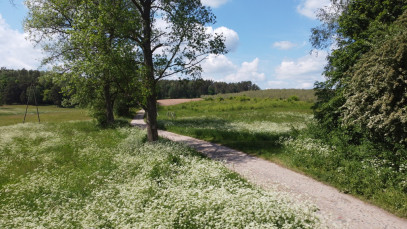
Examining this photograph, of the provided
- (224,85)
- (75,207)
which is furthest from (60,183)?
(224,85)

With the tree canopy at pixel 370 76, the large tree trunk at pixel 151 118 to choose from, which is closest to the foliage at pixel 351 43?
the tree canopy at pixel 370 76

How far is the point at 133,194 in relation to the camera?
805 cm

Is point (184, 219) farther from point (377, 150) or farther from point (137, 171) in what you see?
point (377, 150)

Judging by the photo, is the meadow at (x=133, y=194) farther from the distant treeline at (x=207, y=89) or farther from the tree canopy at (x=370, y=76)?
the distant treeline at (x=207, y=89)

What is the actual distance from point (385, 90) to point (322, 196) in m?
5.28

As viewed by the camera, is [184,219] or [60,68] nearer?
[184,219]

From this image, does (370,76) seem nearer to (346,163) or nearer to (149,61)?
(346,163)

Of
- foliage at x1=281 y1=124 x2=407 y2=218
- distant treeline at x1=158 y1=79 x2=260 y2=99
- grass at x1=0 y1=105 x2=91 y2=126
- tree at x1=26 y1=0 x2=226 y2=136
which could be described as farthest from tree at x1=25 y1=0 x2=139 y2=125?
distant treeline at x1=158 y1=79 x2=260 y2=99

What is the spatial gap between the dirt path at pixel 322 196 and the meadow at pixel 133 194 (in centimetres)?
96

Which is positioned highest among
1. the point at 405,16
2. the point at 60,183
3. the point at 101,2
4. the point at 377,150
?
the point at 101,2

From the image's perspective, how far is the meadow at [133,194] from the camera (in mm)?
6254

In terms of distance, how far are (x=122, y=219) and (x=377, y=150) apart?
10.2 meters

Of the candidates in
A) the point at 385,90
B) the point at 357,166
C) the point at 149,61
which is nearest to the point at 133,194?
the point at 357,166

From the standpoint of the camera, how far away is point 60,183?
33.7ft
